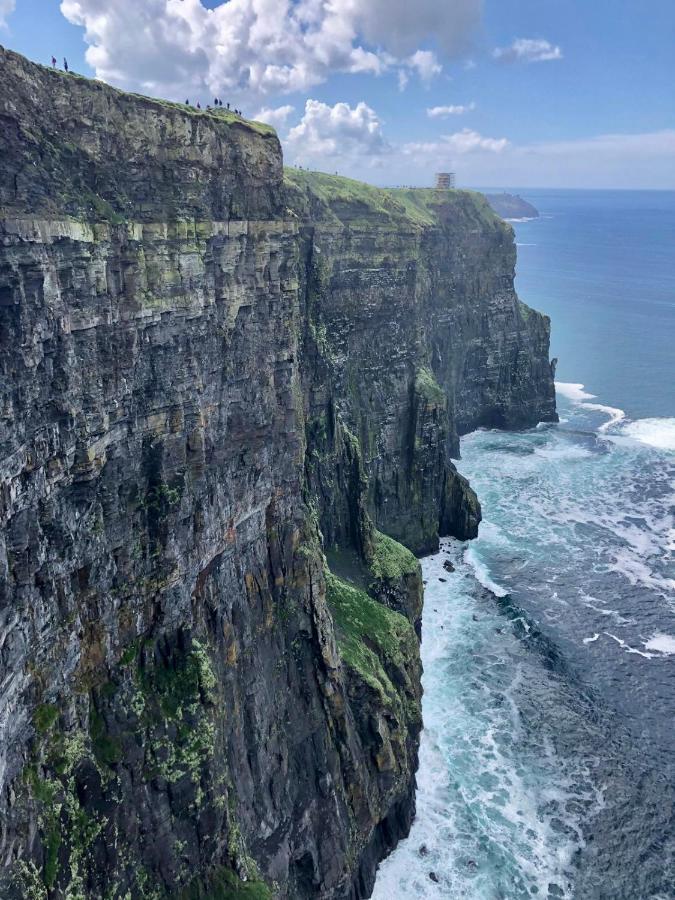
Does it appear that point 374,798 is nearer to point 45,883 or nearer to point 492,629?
point 45,883

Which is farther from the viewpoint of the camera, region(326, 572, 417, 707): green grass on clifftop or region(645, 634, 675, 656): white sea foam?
region(645, 634, 675, 656): white sea foam

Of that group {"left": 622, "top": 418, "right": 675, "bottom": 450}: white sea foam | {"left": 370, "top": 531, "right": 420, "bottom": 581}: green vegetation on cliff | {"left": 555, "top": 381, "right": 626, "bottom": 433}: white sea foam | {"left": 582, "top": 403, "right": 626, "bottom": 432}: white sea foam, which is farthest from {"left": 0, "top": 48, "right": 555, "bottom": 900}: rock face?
{"left": 555, "top": 381, "right": 626, "bottom": 433}: white sea foam

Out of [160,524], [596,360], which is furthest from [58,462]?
[596,360]

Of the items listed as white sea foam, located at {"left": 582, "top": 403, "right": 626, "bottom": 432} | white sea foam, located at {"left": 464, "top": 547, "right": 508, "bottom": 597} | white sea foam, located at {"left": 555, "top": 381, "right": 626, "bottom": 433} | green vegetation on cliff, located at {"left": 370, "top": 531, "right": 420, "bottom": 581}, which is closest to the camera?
green vegetation on cliff, located at {"left": 370, "top": 531, "right": 420, "bottom": 581}

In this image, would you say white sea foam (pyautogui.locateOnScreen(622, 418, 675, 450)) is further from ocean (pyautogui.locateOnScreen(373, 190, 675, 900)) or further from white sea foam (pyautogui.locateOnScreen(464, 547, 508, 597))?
white sea foam (pyautogui.locateOnScreen(464, 547, 508, 597))

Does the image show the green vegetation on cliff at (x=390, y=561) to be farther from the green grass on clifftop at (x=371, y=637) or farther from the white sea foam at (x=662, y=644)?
the white sea foam at (x=662, y=644)

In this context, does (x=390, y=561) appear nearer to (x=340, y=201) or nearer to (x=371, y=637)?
(x=371, y=637)
